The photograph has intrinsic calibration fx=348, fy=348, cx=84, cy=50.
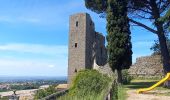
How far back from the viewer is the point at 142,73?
109 feet

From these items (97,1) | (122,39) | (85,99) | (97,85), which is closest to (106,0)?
(97,1)

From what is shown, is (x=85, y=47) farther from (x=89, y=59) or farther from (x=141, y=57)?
(x=141, y=57)

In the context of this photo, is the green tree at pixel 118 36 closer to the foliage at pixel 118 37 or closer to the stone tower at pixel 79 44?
the foliage at pixel 118 37

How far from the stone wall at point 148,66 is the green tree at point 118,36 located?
8849mm

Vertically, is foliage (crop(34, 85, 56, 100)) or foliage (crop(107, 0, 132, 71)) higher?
foliage (crop(107, 0, 132, 71))

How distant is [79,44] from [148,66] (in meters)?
7.39

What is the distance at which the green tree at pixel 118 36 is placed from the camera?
24.1 m

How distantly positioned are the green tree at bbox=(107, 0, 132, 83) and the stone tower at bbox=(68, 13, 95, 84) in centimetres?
1100

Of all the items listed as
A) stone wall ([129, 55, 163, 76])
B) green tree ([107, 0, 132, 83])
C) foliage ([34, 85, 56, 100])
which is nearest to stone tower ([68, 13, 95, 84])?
stone wall ([129, 55, 163, 76])

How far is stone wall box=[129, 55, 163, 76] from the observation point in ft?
107

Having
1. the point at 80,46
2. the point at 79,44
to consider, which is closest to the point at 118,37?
Answer: the point at 80,46

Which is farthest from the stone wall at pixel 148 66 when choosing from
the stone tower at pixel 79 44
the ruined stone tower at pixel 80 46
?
the stone tower at pixel 79 44

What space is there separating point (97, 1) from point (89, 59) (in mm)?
10812

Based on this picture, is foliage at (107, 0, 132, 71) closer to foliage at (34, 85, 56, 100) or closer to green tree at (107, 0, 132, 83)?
green tree at (107, 0, 132, 83)
